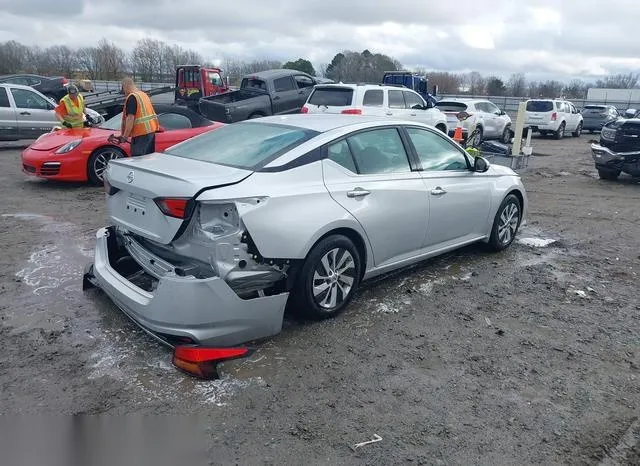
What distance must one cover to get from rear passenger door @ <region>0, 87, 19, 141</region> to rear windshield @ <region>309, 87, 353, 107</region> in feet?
23.6

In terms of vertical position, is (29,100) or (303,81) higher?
(303,81)

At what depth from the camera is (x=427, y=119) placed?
14297mm

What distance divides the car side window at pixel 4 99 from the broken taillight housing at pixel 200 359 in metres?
12.1

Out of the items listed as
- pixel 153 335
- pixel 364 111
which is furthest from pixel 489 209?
pixel 364 111

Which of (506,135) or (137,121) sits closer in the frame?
(137,121)

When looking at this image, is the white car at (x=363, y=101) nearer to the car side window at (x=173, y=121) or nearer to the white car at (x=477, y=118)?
the white car at (x=477, y=118)

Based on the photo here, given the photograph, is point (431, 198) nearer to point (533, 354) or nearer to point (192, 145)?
point (533, 354)

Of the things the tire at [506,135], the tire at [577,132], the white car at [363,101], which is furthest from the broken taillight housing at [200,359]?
the tire at [577,132]

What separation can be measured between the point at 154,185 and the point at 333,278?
4.85 feet

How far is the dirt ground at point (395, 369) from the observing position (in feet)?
9.45

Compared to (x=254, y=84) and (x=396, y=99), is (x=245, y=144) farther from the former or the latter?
(x=254, y=84)

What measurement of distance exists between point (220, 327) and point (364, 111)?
9.92m

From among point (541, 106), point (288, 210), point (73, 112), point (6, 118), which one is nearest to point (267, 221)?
point (288, 210)

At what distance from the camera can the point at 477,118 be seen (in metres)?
17.0
